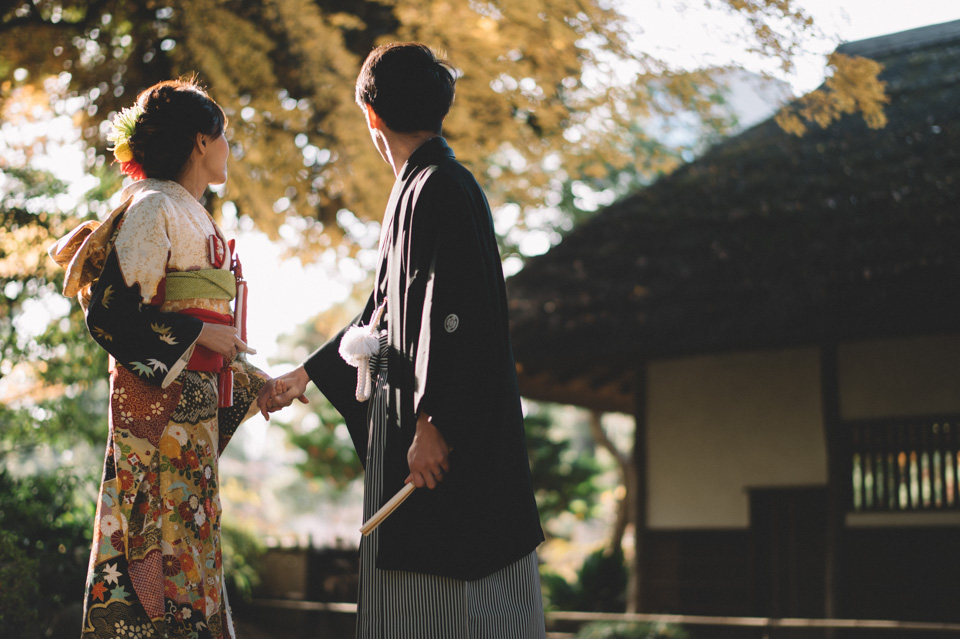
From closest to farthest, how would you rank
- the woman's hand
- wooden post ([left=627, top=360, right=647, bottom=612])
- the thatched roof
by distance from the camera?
the woman's hand < the thatched roof < wooden post ([left=627, top=360, right=647, bottom=612])

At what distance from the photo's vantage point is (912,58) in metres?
7.97

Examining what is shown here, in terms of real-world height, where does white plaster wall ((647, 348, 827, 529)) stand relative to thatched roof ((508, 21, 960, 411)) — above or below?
below

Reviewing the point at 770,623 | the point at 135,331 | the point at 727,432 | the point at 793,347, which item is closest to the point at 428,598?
the point at 135,331

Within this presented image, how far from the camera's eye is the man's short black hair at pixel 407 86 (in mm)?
2303

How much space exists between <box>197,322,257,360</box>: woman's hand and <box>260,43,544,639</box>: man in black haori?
282 mm

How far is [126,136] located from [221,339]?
61 cm

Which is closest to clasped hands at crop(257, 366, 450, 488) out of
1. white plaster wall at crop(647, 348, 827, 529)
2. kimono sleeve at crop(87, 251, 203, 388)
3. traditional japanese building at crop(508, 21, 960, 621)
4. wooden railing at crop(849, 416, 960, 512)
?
kimono sleeve at crop(87, 251, 203, 388)

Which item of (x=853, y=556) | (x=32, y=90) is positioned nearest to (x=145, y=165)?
(x=32, y=90)

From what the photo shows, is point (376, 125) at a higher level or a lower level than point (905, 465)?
higher

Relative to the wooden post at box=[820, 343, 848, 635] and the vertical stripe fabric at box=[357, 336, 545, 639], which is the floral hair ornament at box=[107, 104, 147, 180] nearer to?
the vertical stripe fabric at box=[357, 336, 545, 639]

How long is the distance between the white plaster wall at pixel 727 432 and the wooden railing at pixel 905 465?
350mm

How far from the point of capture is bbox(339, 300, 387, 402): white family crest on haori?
2.26 m

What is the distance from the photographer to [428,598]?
208 cm

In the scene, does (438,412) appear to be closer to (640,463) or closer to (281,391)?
(281,391)
